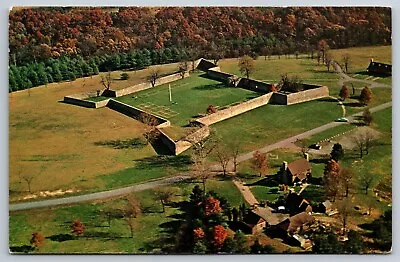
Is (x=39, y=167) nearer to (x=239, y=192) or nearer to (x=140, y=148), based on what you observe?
(x=140, y=148)

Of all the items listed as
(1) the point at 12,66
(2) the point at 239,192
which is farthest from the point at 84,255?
(1) the point at 12,66

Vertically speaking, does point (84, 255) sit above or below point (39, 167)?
below

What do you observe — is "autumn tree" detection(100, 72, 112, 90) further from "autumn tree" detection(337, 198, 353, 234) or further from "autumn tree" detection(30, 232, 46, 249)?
"autumn tree" detection(337, 198, 353, 234)

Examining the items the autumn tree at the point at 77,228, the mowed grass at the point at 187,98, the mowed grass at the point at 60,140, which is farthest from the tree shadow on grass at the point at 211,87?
the autumn tree at the point at 77,228

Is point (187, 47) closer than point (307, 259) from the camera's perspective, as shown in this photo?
No

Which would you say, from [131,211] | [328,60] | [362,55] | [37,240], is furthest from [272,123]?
[37,240]

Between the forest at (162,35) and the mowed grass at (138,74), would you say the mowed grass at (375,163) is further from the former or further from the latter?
the mowed grass at (138,74)

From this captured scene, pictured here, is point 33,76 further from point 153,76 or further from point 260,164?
point 260,164
